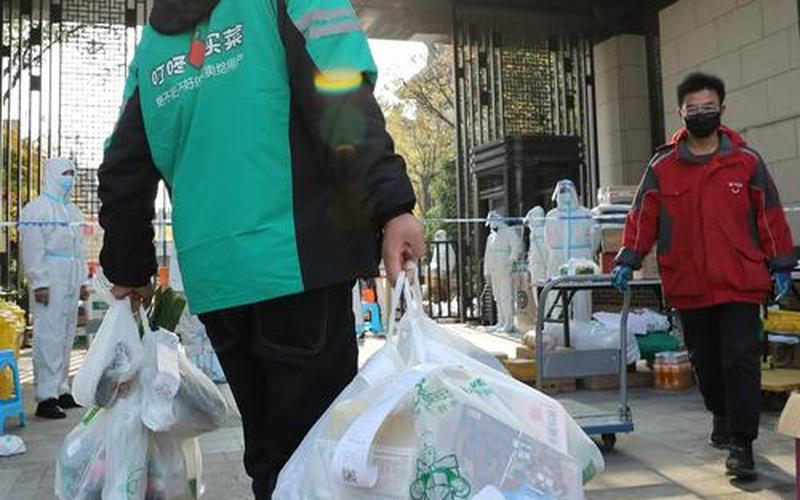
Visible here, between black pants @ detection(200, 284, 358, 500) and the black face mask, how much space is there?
260cm

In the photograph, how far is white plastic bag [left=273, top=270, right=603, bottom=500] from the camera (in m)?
1.38

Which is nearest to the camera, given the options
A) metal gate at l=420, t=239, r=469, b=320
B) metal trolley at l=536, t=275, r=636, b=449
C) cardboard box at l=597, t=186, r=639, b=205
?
metal trolley at l=536, t=275, r=636, b=449

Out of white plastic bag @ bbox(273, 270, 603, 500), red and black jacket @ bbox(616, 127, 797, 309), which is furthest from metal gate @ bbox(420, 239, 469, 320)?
white plastic bag @ bbox(273, 270, 603, 500)

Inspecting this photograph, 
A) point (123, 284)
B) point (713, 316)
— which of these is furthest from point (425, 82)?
point (123, 284)

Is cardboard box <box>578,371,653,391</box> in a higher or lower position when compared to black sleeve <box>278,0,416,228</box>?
lower

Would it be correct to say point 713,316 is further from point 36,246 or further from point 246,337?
point 36,246

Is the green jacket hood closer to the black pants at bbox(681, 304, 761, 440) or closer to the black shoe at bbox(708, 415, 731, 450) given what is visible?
the black pants at bbox(681, 304, 761, 440)

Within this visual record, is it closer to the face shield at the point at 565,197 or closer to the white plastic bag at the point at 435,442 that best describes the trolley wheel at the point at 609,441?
the white plastic bag at the point at 435,442

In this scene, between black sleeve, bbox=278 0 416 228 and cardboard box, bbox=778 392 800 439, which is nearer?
black sleeve, bbox=278 0 416 228

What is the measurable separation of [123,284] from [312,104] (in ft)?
2.85

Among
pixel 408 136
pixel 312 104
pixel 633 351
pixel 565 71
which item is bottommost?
pixel 633 351

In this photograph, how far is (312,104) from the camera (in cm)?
165

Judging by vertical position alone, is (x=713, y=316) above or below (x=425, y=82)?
below

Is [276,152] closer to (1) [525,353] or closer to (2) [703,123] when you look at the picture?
(2) [703,123]
